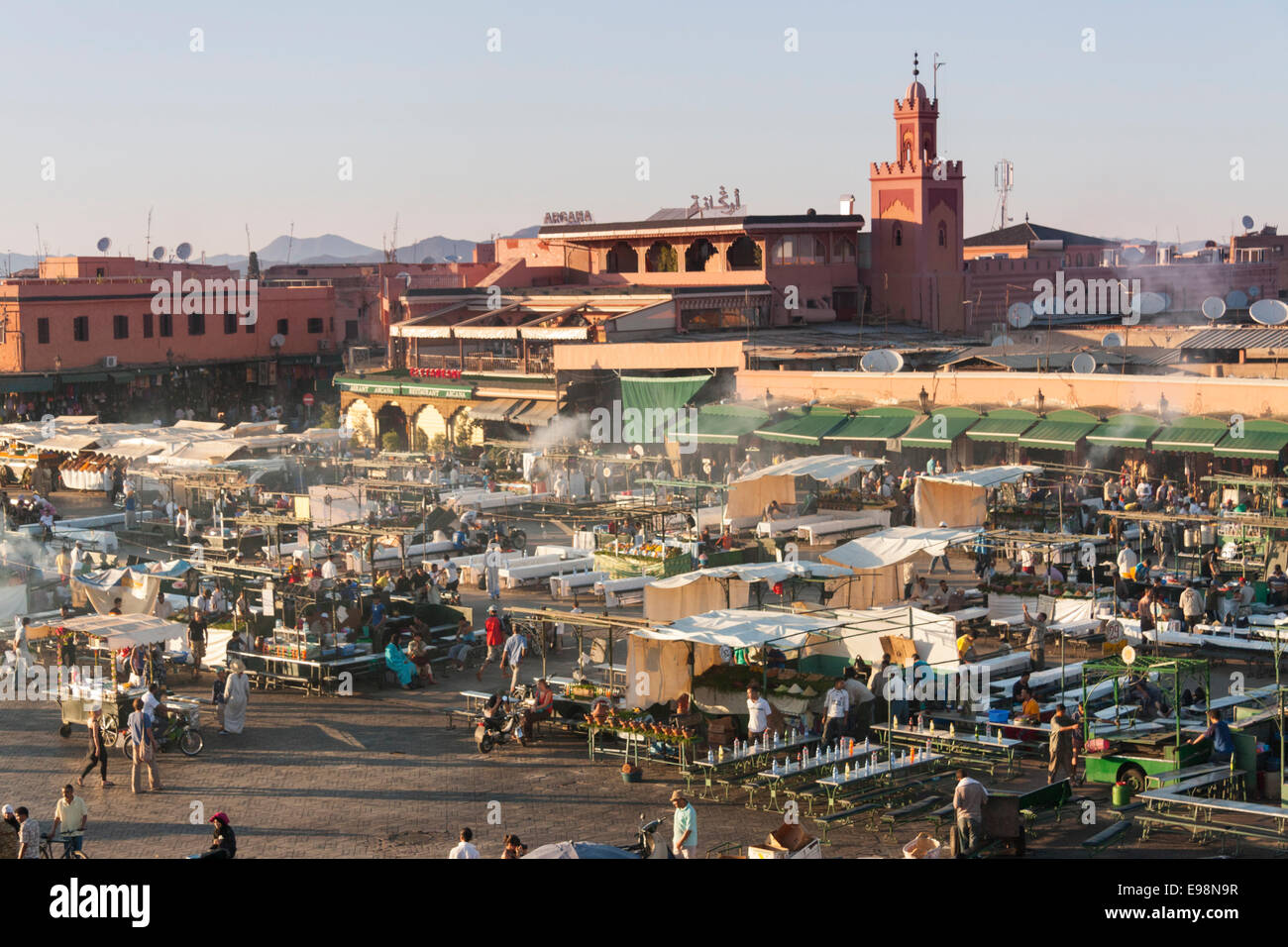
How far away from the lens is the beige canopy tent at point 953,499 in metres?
29.4

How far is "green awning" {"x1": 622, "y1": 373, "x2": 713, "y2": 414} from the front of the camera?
143 ft

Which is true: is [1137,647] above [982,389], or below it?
below

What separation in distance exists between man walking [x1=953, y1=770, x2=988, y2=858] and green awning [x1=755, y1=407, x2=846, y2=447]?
24.7 metres

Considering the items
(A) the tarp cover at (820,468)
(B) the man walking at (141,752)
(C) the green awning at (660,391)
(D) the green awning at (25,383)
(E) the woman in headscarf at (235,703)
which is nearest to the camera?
(B) the man walking at (141,752)

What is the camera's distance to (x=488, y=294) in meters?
57.5

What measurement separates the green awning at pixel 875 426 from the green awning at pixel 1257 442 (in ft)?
26.2

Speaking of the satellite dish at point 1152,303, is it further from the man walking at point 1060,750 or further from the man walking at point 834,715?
the man walking at point 1060,750

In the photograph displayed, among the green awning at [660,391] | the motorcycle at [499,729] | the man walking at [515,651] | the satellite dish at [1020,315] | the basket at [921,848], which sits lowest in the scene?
the motorcycle at [499,729]

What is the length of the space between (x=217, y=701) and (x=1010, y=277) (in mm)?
59507

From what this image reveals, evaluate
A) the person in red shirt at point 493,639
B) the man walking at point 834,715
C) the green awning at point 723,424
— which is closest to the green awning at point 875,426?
the green awning at point 723,424

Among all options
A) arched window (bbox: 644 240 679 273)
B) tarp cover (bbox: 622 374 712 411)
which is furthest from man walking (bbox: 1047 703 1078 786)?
arched window (bbox: 644 240 679 273)

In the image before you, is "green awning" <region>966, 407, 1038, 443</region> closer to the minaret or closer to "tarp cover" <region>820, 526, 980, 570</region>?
"tarp cover" <region>820, 526, 980, 570</region>
